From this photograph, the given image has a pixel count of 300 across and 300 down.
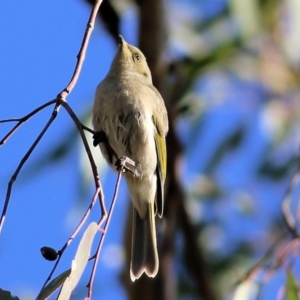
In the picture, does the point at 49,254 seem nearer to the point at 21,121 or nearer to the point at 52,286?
the point at 52,286

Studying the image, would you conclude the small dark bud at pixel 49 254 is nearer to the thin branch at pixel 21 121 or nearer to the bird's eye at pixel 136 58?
the thin branch at pixel 21 121

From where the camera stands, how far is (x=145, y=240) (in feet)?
11.8

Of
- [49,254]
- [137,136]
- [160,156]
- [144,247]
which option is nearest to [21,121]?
[49,254]

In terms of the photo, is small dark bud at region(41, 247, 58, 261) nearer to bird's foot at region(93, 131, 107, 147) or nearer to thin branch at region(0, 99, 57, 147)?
thin branch at region(0, 99, 57, 147)

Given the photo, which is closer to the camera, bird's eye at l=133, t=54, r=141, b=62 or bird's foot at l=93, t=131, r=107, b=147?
bird's foot at l=93, t=131, r=107, b=147

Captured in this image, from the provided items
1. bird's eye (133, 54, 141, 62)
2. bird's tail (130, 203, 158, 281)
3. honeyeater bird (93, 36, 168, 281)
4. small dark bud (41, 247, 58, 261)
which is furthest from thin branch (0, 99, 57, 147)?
bird's eye (133, 54, 141, 62)

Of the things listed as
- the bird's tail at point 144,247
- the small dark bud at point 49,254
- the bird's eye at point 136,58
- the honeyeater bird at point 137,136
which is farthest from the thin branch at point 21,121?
the bird's eye at point 136,58

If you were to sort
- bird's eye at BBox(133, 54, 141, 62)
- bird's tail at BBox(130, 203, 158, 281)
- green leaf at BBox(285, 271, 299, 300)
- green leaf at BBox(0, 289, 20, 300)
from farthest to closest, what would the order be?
bird's eye at BBox(133, 54, 141, 62) < bird's tail at BBox(130, 203, 158, 281) < green leaf at BBox(285, 271, 299, 300) < green leaf at BBox(0, 289, 20, 300)

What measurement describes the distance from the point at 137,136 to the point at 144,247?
532mm

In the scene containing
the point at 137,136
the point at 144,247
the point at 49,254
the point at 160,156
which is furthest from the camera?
the point at 144,247

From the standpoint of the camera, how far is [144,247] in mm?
3502

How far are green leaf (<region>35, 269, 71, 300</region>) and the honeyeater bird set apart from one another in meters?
1.11

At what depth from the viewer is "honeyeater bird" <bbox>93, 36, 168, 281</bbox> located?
128 inches

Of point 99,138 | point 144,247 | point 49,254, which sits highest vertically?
point 99,138
